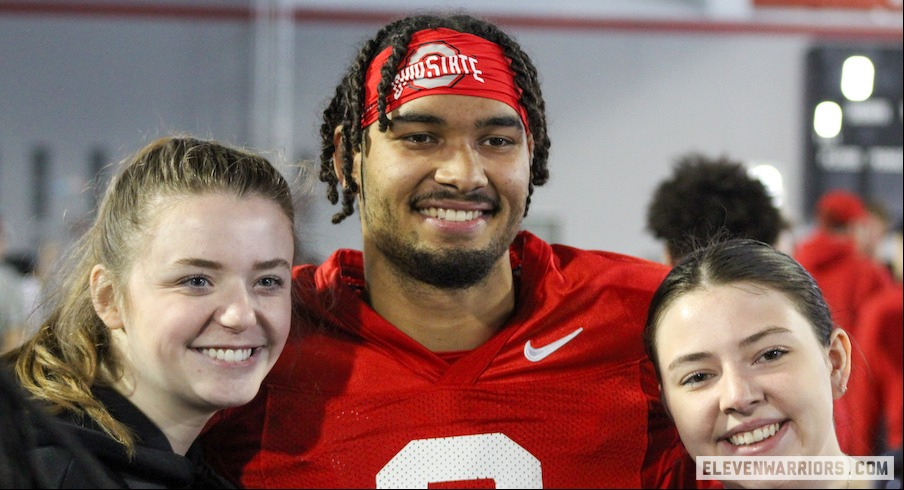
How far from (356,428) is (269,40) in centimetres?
566

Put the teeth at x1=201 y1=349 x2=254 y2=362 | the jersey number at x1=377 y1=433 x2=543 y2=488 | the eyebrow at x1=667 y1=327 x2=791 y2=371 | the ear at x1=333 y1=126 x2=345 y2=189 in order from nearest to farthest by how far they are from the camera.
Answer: the eyebrow at x1=667 y1=327 x2=791 y2=371
the teeth at x1=201 y1=349 x2=254 y2=362
the jersey number at x1=377 y1=433 x2=543 y2=488
the ear at x1=333 y1=126 x2=345 y2=189

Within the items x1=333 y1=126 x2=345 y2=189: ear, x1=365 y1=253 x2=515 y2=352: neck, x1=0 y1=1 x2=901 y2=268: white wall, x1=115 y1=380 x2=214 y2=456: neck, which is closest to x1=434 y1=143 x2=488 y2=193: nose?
x1=365 y1=253 x2=515 y2=352: neck

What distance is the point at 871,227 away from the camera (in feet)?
19.7

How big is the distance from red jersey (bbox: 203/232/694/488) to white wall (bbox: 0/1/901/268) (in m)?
5.98

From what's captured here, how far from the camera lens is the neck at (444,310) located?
2.06m

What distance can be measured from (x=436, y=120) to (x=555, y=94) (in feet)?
21.7

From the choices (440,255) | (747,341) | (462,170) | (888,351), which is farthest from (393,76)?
(888,351)

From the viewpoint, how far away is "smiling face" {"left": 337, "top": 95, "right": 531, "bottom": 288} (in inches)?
76.7

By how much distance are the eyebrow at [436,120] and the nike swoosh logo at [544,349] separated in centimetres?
45

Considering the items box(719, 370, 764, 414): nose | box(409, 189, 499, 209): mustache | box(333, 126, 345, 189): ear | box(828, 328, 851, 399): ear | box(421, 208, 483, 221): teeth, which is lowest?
box(719, 370, 764, 414): nose

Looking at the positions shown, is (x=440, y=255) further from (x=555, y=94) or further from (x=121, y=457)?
(x=555, y=94)

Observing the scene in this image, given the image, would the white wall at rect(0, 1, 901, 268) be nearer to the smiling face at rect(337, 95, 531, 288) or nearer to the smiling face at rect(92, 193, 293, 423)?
the smiling face at rect(337, 95, 531, 288)

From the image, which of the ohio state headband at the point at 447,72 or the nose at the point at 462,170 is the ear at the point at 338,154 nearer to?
the ohio state headband at the point at 447,72

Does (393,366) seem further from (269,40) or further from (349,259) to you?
(269,40)
